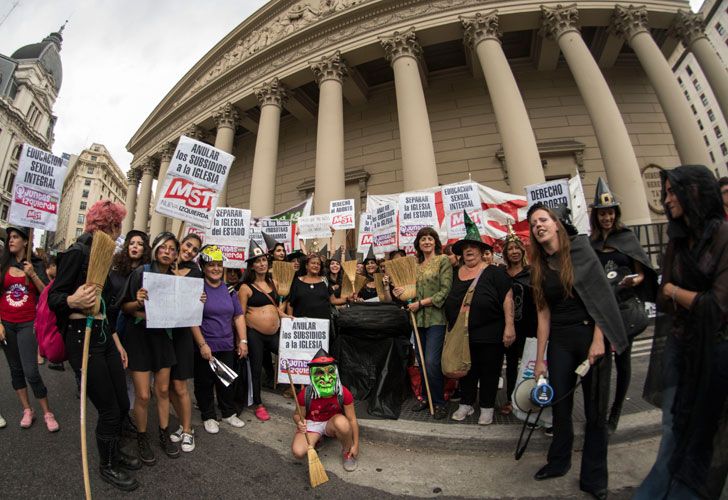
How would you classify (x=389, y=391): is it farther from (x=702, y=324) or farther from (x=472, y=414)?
(x=702, y=324)

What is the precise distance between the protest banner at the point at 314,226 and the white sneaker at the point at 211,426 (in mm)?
5873

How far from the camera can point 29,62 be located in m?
52.5

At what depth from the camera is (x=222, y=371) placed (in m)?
3.51

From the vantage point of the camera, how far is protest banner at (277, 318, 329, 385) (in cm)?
409

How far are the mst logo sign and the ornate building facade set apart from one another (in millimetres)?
76707

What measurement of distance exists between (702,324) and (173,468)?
4.01 m

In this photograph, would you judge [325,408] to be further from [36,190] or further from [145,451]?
[36,190]

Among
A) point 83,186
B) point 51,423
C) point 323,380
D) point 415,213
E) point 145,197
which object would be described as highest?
point 83,186

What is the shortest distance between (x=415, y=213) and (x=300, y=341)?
13.4ft

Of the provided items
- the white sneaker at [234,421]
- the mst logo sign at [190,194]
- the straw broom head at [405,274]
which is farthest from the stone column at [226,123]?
the white sneaker at [234,421]

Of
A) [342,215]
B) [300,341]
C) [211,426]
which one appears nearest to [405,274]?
[300,341]

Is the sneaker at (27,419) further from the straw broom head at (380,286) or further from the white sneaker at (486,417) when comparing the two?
the white sneaker at (486,417)

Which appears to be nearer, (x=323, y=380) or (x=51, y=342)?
(x=51, y=342)

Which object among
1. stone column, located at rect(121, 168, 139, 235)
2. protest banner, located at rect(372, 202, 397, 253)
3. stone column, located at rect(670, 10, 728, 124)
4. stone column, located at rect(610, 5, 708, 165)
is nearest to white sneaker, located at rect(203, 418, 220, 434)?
protest banner, located at rect(372, 202, 397, 253)
